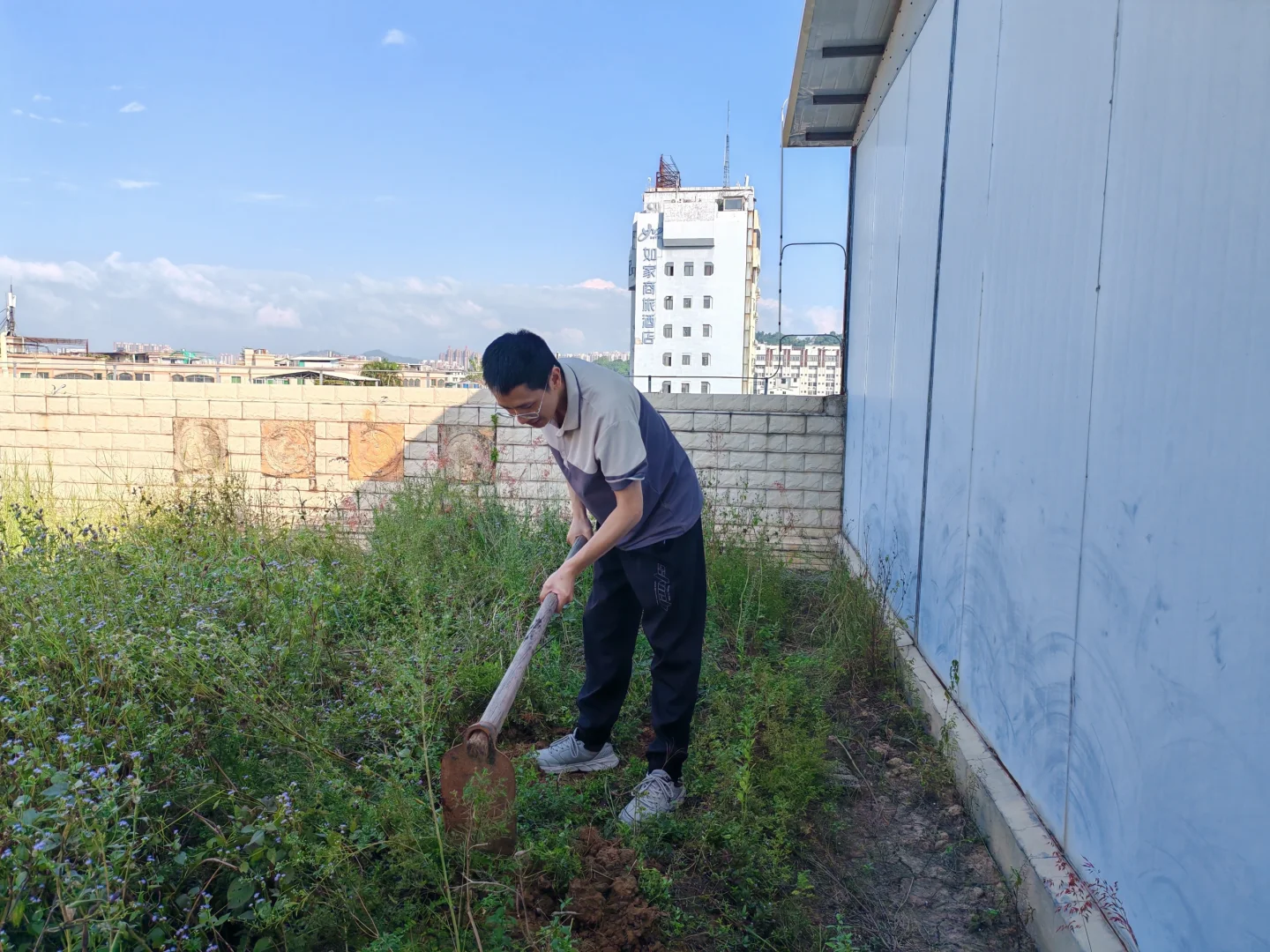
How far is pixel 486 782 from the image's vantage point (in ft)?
7.28

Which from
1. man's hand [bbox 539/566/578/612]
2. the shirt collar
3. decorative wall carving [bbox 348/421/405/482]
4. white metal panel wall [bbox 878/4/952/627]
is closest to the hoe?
man's hand [bbox 539/566/578/612]

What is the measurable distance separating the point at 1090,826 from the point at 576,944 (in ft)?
4.58

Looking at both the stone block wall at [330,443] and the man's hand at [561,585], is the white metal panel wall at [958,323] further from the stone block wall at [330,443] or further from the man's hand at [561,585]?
the stone block wall at [330,443]

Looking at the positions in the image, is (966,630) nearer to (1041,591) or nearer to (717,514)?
(1041,591)

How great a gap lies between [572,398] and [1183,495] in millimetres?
1763

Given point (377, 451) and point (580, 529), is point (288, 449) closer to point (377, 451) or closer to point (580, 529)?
point (377, 451)

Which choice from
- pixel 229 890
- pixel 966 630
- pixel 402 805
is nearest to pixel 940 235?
pixel 966 630

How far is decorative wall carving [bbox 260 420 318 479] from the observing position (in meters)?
8.95

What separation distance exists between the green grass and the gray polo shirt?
95cm

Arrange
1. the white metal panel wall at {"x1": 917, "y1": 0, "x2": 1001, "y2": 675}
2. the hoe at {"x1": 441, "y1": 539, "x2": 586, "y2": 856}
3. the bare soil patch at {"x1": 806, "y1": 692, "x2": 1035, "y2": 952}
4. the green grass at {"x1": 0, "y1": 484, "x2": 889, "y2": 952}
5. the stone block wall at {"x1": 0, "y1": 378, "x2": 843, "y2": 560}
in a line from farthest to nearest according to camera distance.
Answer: the stone block wall at {"x1": 0, "y1": 378, "x2": 843, "y2": 560} → the white metal panel wall at {"x1": 917, "y1": 0, "x2": 1001, "y2": 675} → the bare soil patch at {"x1": 806, "y1": 692, "x2": 1035, "y2": 952} → the hoe at {"x1": 441, "y1": 539, "x2": 586, "y2": 856} → the green grass at {"x1": 0, "y1": 484, "x2": 889, "y2": 952}

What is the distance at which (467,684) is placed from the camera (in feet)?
12.2

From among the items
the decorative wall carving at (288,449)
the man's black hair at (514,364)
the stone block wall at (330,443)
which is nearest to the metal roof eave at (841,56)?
the stone block wall at (330,443)

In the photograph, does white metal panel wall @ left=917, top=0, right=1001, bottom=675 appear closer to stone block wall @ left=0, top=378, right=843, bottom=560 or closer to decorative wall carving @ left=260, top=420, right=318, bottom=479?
stone block wall @ left=0, top=378, right=843, bottom=560

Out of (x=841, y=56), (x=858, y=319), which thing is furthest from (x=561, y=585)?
(x=858, y=319)
